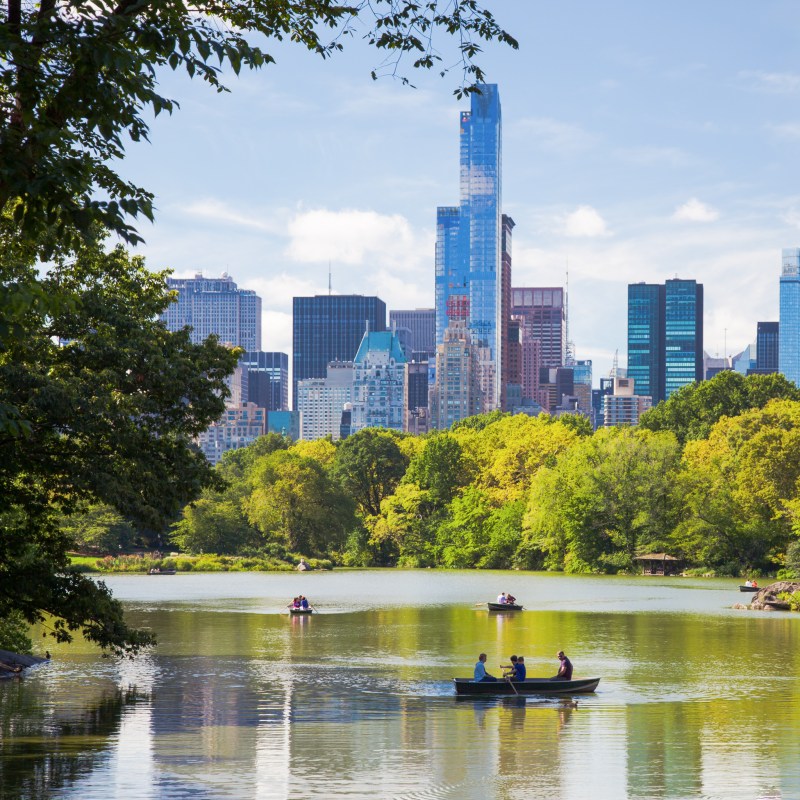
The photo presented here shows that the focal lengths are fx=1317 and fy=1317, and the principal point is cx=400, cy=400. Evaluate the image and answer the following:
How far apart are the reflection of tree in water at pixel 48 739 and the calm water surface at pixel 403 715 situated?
0.07 m


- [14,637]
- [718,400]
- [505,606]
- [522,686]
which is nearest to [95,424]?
[522,686]

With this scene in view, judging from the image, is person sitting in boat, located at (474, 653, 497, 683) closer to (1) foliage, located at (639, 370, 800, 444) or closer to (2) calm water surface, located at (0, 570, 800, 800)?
(2) calm water surface, located at (0, 570, 800, 800)

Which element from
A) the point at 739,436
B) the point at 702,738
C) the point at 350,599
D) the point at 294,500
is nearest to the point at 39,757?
the point at 702,738

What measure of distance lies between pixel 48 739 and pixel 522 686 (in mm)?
11801

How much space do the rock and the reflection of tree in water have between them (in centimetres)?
3848

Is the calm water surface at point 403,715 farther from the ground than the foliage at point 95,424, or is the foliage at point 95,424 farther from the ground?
the foliage at point 95,424

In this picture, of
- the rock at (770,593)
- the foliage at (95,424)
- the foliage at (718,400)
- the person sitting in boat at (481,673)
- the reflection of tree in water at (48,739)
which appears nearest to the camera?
the reflection of tree in water at (48,739)

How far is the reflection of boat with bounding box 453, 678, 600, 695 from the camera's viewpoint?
1256 inches

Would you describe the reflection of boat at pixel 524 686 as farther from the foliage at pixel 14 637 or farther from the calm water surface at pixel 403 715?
the foliage at pixel 14 637

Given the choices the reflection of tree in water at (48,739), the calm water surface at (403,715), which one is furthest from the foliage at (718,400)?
the reflection of tree in water at (48,739)

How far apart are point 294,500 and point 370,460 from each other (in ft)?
56.3

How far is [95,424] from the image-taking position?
25094mm

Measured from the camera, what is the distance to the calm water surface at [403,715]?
21.8 meters

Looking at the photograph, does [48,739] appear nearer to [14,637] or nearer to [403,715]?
[403,715]
